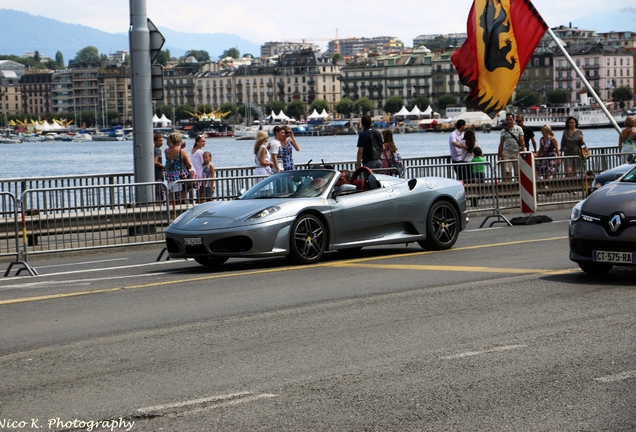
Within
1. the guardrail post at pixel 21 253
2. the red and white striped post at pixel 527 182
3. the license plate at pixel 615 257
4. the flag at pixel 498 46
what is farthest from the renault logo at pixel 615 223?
the flag at pixel 498 46

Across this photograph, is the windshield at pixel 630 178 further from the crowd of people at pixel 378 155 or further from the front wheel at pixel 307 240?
the crowd of people at pixel 378 155

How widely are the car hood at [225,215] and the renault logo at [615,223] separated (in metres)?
4.11

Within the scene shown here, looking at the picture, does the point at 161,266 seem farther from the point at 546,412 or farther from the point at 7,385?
the point at 546,412

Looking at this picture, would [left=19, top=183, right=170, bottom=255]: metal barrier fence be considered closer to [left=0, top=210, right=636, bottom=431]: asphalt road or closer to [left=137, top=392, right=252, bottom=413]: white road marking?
[left=0, top=210, right=636, bottom=431]: asphalt road

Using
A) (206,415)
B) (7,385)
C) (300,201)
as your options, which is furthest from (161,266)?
(206,415)

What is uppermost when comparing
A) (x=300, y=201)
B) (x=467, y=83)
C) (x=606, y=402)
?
(x=467, y=83)

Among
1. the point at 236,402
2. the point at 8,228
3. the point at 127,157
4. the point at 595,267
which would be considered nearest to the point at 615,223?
the point at 595,267

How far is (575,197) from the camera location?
Answer: 23891 mm

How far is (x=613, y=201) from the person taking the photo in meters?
11.5

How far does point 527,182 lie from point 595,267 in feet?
27.0

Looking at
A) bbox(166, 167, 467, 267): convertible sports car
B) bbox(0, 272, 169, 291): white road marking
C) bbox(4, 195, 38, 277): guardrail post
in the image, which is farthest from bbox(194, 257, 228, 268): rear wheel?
bbox(4, 195, 38, 277): guardrail post

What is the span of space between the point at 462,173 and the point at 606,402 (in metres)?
16.7

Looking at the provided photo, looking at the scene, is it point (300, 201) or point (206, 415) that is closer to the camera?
point (206, 415)

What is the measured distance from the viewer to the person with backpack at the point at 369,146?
20.4 m
